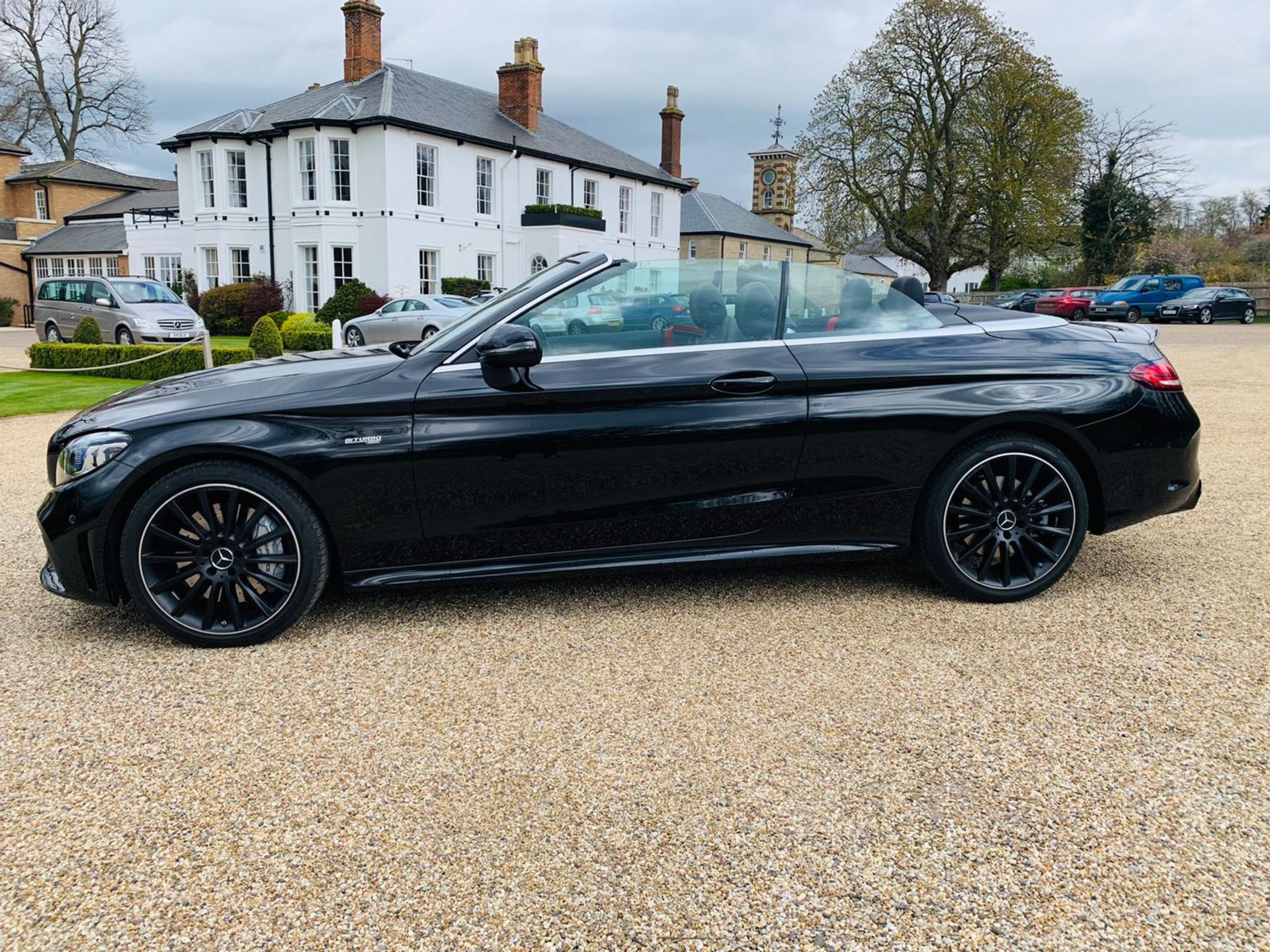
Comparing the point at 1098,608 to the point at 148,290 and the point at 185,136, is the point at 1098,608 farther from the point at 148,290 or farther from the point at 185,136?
the point at 185,136

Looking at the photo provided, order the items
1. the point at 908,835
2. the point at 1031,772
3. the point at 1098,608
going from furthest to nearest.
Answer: the point at 1098,608 → the point at 1031,772 → the point at 908,835

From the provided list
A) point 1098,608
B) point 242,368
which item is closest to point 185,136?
point 242,368

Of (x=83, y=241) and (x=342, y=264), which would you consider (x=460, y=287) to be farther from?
(x=83, y=241)

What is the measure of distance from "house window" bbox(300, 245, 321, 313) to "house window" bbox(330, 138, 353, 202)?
1979mm

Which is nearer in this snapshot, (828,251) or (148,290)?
(148,290)

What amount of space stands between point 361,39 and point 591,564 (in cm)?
3391

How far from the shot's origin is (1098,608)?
171 inches

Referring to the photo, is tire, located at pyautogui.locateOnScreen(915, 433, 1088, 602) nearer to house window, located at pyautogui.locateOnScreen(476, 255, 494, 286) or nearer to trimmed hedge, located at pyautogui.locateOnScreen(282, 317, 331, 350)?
trimmed hedge, located at pyautogui.locateOnScreen(282, 317, 331, 350)

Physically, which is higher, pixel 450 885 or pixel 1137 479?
pixel 1137 479

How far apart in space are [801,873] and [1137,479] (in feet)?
9.72

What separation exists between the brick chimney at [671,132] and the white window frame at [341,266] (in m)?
21.4

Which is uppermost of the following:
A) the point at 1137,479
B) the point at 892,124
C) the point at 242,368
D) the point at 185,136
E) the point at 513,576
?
the point at 892,124

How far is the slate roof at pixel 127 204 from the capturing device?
41281 millimetres

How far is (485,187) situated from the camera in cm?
3469
